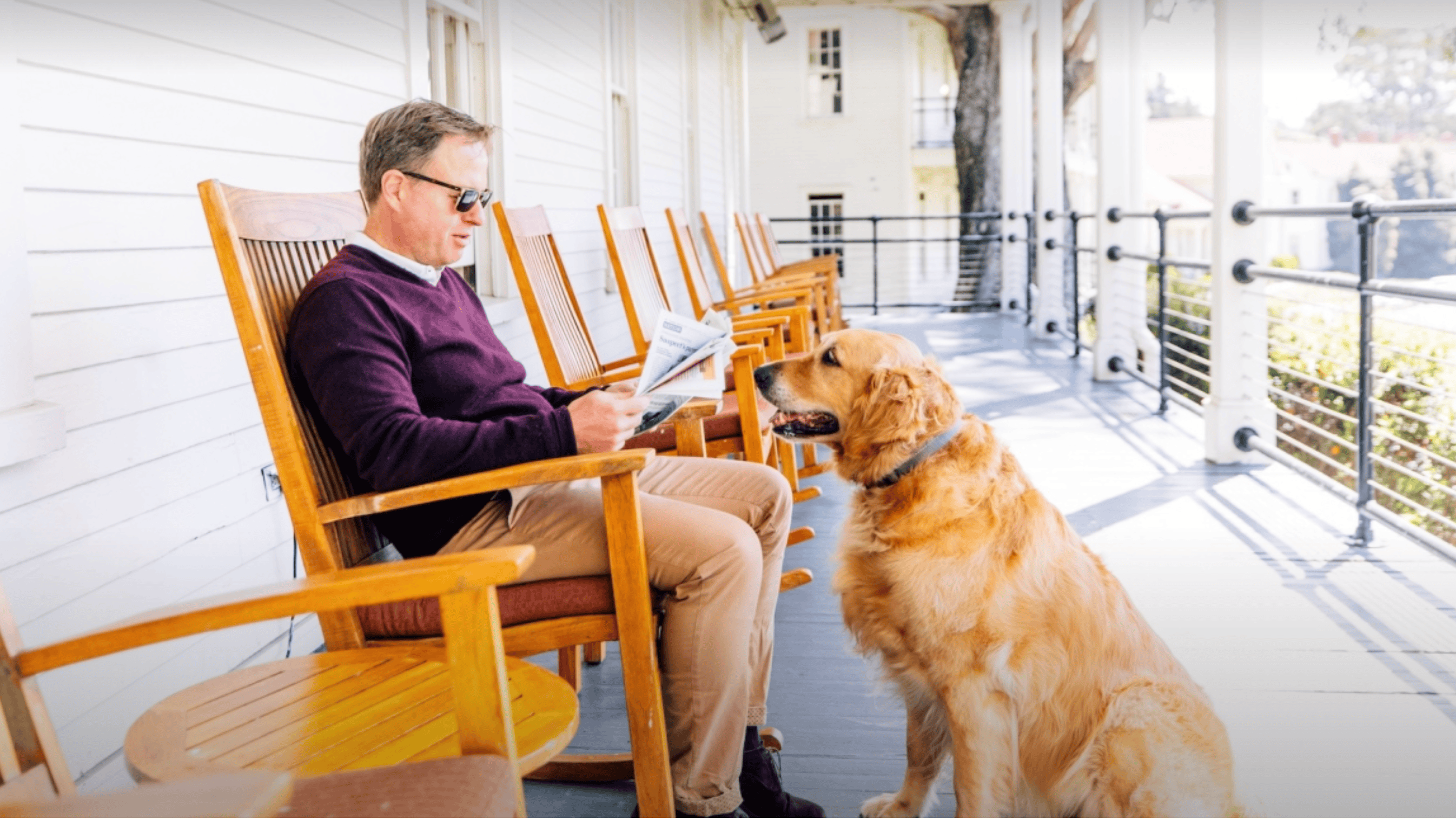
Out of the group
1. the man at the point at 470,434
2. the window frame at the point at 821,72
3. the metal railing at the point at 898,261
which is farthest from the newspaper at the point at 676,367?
the window frame at the point at 821,72

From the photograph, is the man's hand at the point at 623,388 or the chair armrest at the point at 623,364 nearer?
the man's hand at the point at 623,388

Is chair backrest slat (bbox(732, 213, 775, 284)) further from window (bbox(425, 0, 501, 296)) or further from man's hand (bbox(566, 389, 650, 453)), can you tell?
man's hand (bbox(566, 389, 650, 453))

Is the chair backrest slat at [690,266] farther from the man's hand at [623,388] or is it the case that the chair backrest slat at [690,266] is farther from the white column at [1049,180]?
the white column at [1049,180]

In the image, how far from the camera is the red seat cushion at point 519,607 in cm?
176

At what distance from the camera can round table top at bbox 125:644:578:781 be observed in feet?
4.30

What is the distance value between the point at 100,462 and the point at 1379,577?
3220 mm

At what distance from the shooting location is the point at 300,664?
164 centimetres

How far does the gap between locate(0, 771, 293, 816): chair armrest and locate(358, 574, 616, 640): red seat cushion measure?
2.71 ft

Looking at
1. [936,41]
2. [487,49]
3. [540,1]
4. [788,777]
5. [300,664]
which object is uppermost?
[936,41]

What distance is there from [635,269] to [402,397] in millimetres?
3179

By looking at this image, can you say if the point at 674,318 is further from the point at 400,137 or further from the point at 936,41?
the point at 936,41

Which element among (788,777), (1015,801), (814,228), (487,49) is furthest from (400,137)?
(814,228)

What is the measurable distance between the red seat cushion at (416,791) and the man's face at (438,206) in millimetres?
1058

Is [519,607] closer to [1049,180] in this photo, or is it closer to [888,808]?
[888,808]
